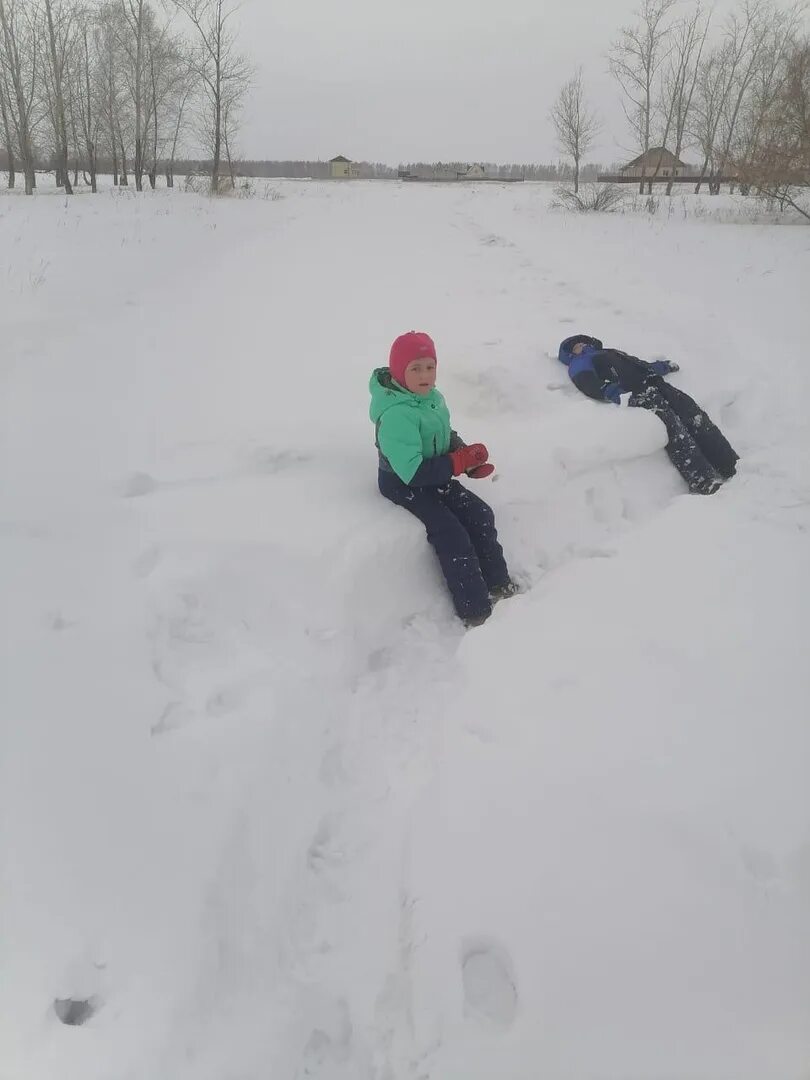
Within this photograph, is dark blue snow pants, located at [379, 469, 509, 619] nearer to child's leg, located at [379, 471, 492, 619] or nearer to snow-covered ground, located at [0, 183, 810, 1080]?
child's leg, located at [379, 471, 492, 619]

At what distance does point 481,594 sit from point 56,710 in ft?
5.70

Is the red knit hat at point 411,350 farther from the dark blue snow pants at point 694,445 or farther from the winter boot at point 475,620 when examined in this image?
the dark blue snow pants at point 694,445

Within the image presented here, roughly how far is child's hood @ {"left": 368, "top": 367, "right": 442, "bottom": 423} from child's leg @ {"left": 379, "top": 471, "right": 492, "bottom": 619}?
37cm

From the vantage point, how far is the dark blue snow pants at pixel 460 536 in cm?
286

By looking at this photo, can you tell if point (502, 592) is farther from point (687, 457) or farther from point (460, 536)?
point (687, 457)

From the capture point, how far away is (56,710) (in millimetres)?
1945

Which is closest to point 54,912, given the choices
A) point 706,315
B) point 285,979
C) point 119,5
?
point 285,979

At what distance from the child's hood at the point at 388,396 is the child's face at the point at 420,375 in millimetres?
45

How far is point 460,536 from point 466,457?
0.39m

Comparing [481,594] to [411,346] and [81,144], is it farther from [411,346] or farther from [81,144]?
[81,144]

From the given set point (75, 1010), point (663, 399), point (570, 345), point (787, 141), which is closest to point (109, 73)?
point (787, 141)

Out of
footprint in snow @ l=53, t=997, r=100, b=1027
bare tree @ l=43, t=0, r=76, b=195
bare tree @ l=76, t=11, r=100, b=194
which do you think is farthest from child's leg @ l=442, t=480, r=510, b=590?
bare tree @ l=76, t=11, r=100, b=194

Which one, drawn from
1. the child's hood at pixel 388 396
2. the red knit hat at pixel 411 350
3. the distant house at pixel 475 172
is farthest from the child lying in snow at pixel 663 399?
the distant house at pixel 475 172

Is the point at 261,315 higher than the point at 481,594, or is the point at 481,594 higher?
the point at 261,315
